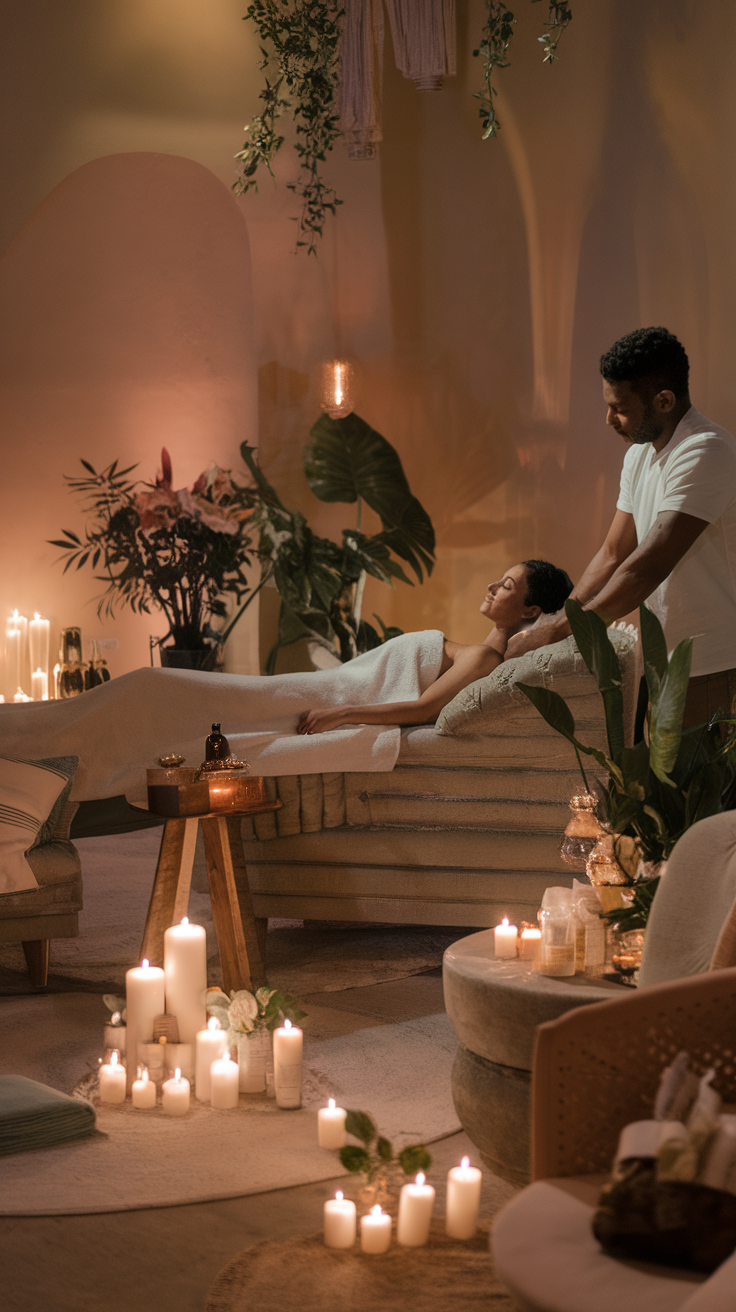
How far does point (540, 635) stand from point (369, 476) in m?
2.02

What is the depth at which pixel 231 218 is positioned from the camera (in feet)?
18.4

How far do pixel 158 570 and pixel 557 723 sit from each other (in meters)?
2.78

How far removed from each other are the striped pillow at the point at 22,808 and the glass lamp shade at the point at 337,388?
272 centimetres

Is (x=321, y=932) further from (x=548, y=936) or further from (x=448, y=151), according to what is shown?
(x=448, y=151)

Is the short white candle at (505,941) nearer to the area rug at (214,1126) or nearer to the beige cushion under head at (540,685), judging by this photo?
the area rug at (214,1126)

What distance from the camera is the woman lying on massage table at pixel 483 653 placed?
3.35 meters

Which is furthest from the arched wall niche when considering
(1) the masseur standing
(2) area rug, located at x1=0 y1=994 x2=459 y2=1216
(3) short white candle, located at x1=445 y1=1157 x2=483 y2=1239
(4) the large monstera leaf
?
(3) short white candle, located at x1=445 y1=1157 x2=483 y2=1239

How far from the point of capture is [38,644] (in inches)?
219

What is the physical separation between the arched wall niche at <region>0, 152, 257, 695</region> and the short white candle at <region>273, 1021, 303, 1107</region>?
3.40 m

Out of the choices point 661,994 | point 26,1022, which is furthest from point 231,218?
point 661,994

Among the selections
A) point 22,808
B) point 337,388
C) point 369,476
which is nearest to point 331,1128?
point 22,808

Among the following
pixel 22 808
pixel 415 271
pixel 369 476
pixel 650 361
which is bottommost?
pixel 22 808

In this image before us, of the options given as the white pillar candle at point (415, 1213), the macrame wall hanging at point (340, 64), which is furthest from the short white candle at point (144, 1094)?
the macrame wall hanging at point (340, 64)

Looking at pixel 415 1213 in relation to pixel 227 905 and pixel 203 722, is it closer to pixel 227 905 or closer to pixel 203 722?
pixel 227 905
